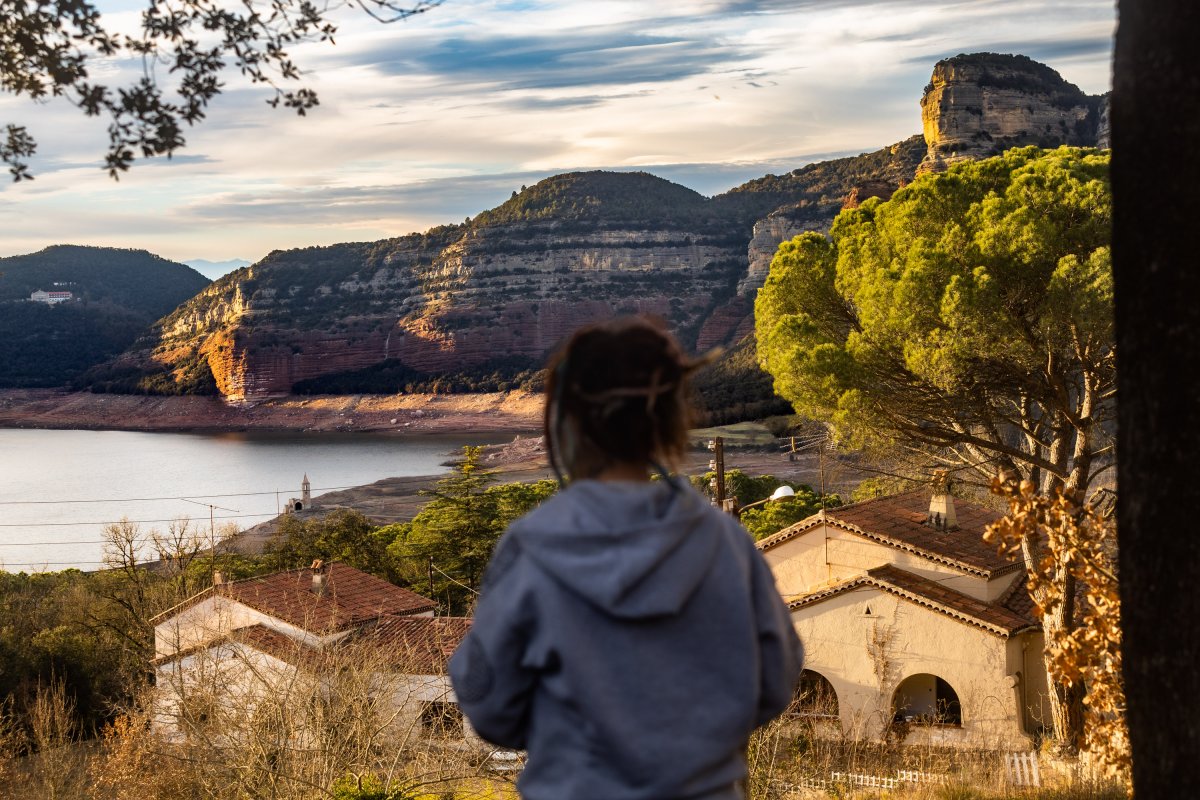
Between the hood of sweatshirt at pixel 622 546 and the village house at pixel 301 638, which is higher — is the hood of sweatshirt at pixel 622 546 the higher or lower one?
the higher one

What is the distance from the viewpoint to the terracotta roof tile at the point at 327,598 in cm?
2295

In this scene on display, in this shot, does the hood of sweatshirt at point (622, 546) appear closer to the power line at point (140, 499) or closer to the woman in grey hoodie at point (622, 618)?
the woman in grey hoodie at point (622, 618)

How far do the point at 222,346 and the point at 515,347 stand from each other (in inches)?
1235

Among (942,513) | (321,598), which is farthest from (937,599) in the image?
(321,598)

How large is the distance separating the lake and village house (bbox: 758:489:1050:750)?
32509 mm

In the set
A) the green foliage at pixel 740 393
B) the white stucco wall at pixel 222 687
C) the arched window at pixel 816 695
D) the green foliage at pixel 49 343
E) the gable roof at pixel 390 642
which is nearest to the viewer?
the white stucco wall at pixel 222 687

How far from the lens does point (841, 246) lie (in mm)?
15242

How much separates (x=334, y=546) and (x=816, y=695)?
17418mm

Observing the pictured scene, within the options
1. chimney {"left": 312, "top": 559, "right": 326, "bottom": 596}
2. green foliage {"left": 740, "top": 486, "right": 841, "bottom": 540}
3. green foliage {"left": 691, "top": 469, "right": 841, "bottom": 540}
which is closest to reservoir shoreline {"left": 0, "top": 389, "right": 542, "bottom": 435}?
green foliage {"left": 691, "top": 469, "right": 841, "bottom": 540}

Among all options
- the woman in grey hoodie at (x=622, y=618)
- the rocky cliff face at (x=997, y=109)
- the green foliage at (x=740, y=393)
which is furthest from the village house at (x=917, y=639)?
the rocky cliff face at (x=997, y=109)

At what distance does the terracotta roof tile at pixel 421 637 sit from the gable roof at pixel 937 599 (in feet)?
20.7

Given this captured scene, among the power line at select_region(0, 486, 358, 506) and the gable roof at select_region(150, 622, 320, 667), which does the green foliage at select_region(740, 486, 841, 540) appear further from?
the power line at select_region(0, 486, 358, 506)

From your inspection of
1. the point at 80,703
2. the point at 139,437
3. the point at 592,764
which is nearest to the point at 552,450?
the point at 592,764

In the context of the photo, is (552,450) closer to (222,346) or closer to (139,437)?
(139,437)
